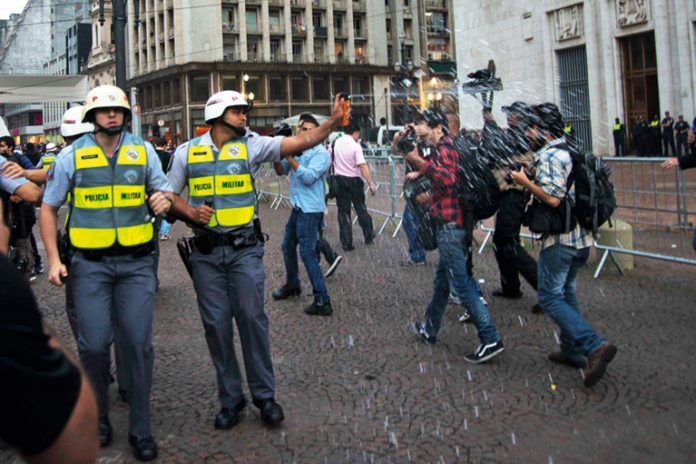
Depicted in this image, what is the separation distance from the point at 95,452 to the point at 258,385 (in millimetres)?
3056

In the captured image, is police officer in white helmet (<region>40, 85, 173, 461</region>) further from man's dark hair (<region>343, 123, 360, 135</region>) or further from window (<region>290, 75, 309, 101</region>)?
window (<region>290, 75, 309, 101</region>)

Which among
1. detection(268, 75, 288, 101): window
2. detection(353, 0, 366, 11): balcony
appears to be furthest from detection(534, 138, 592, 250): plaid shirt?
detection(353, 0, 366, 11): balcony

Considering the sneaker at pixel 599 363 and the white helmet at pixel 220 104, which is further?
the sneaker at pixel 599 363

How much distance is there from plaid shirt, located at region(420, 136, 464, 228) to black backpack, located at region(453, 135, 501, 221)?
3.2 inches

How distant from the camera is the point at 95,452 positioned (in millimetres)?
1454

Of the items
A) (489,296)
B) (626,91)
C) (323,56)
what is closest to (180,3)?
(323,56)

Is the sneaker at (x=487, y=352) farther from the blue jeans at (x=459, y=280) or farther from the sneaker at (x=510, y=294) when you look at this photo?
the sneaker at (x=510, y=294)

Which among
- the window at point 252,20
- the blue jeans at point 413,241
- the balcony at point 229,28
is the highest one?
the window at point 252,20

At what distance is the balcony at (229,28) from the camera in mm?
63219

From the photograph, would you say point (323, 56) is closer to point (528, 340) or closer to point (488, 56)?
point (488, 56)

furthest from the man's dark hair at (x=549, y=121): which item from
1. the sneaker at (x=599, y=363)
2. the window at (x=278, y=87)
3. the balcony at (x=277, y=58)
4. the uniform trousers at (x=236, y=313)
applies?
the balcony at (x=277, y=58)

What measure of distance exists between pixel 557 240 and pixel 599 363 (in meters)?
0.91

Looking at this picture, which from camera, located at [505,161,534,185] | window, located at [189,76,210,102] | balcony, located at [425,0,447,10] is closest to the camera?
camera, located at [505,161,534,185]

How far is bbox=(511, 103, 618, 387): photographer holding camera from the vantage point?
507 cm
